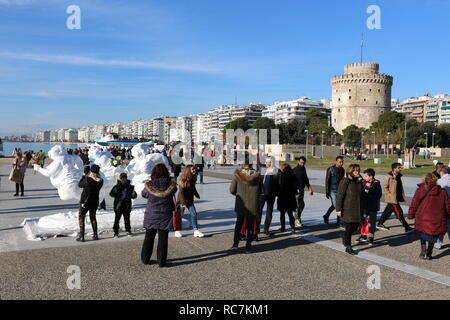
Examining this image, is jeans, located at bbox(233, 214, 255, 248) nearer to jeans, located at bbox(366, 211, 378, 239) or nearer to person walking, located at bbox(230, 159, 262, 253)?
person walking, located at bbox(230, 159, 262, 253)

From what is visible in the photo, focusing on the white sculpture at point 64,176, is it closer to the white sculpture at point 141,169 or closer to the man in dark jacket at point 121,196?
the white sculpture at point 141,169

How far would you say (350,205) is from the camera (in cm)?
754

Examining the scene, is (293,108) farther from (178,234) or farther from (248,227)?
(248,227)

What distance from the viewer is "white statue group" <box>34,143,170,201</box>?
31.6 feet

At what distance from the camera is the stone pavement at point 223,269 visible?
5.43 meters

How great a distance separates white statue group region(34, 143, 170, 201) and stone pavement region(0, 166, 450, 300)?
4.50 ft

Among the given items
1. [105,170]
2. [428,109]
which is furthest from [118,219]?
[428,109]

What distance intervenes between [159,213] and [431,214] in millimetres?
4599

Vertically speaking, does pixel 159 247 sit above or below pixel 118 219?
below

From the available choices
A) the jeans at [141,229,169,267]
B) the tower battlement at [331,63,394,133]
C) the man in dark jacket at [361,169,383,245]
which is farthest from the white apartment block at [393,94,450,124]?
the jeans at [141,229,169,267]

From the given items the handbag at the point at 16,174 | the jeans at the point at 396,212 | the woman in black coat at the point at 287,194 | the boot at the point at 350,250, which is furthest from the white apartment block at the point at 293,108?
the boot at the point at 350,250
